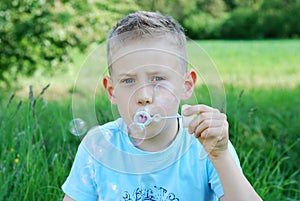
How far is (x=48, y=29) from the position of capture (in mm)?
6820

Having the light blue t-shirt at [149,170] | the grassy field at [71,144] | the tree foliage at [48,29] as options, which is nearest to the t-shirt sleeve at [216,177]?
the light blue t-shirt at [149,170]

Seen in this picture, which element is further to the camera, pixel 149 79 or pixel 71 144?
pixel 71 144

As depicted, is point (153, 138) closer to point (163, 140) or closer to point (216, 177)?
point (163, 140)

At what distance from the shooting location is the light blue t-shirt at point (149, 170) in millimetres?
1880

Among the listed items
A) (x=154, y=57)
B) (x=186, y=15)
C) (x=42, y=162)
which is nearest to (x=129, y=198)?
(x=154, y=57)

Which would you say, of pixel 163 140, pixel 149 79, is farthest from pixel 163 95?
pixel 163 140

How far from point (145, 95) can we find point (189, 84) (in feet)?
0.74

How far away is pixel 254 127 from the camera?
3.56m

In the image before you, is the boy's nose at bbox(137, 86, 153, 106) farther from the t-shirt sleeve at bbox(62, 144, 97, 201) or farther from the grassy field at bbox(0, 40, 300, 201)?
the grassy field at bbox(0, 40, 300, 201)

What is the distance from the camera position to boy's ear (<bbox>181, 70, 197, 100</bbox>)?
1.80 m

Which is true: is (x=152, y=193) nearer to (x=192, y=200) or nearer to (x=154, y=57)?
(x=192, y=200)

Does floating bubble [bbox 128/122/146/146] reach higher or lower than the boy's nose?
lower

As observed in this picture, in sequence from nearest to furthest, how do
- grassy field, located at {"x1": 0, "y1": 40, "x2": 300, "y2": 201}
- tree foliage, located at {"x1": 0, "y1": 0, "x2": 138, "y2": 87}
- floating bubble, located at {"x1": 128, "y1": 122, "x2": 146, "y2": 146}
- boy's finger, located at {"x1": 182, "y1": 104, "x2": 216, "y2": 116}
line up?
boy's finger, located at {"x1": 182, "y1": 104, "x2": 216, "y2": 116}
floating bubble, located at {"x1": 128, "y1": 122, "x2": 146, "y2": 146}
grassy field, located at {"x1": 0, "y1": 40, "x2": 300, "y2": 201}
tree foliage, located at {"x1": 0, "y1": 0, "x2": 138, "y2": 87}

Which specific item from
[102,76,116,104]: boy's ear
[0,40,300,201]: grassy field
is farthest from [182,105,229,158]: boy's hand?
[0,40,300,201]: grassy field
